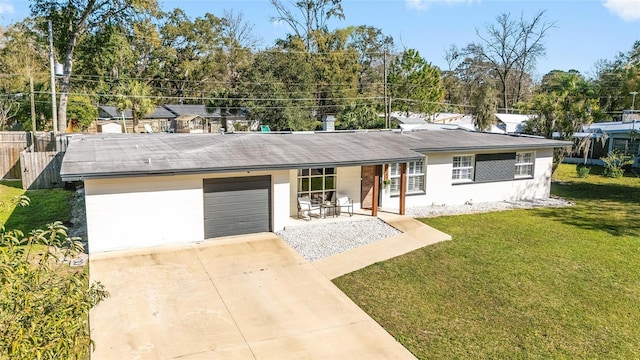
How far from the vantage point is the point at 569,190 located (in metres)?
22.0

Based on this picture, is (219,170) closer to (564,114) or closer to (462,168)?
(462,168)

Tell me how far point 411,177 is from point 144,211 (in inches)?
381

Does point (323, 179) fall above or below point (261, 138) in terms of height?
below

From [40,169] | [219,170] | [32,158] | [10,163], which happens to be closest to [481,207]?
[219,170]

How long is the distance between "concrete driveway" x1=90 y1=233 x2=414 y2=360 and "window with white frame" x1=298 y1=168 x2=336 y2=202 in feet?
12.2

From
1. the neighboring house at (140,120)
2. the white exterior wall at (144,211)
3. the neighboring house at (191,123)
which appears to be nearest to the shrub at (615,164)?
the white exterior wall at (144,211)

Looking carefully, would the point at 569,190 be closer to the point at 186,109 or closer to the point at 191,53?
the point at 186,109

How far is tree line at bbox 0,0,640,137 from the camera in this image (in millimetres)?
30203

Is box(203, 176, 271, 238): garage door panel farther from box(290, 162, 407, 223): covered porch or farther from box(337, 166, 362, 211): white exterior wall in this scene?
box(337, 166, 362, 211): white exterior wall

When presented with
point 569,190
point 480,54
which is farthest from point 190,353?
point 480,54

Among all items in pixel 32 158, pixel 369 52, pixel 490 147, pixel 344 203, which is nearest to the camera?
pixel 344 203

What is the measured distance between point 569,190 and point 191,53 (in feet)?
148

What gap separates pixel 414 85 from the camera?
142 ft

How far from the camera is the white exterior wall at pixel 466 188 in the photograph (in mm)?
16984
